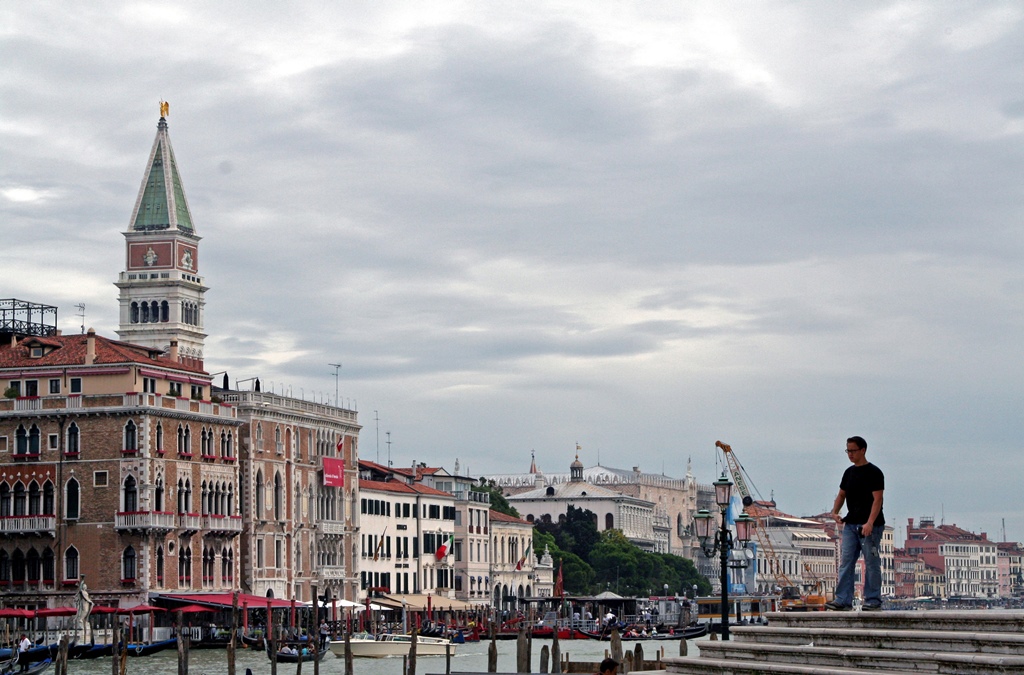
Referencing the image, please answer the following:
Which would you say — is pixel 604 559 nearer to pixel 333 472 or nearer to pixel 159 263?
pixel 159 263

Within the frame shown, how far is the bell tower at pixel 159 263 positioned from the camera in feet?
316

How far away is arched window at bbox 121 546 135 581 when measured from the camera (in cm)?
5916

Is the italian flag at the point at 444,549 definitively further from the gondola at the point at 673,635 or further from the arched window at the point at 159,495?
the arched window at the point at 159,495

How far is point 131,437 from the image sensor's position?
195ft

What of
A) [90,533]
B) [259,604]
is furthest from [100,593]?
[259,604]

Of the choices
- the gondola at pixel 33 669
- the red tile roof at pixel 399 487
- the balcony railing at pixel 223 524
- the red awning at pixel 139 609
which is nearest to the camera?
the gondola at pixel 33 669

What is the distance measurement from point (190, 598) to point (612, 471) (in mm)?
117050

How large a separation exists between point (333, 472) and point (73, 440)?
54.4ft

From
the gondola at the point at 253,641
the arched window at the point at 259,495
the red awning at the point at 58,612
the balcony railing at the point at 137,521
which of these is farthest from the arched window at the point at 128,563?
the arched window at the point at 259,495

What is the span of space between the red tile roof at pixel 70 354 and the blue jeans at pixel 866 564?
46207mm

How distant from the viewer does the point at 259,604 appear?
62.2m

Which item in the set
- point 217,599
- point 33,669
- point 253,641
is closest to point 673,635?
point 217,599

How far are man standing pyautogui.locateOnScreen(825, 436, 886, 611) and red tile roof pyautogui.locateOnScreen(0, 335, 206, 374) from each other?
152 ft

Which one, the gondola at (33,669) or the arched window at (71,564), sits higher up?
the arched window at (71,564)
